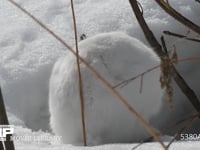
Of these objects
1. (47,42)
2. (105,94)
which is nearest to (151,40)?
(105,94)

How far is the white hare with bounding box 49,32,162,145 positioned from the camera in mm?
1755

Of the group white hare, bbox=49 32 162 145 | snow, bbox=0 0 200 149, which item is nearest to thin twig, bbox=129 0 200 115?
white hare, bbox=49 32 162 145

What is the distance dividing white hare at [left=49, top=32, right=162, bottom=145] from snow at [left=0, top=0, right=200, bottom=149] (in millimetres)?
353

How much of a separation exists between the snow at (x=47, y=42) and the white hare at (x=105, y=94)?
0.35 meters

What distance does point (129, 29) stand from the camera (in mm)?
2652

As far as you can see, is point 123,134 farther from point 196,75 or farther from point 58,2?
point 58,2

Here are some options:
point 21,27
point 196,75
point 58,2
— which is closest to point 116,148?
point 196,75

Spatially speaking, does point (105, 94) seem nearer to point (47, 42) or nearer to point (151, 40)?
point (151, 40)

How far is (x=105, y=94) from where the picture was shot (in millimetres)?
1731

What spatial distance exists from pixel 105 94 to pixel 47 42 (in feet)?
3.37

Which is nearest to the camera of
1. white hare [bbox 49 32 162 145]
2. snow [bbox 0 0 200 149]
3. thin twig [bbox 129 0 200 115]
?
thin twig [bbox 129 0 200 115]

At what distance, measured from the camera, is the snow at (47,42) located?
238 centimetres

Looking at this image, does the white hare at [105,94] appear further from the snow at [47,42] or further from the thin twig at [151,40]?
the thin twig at [151,40]

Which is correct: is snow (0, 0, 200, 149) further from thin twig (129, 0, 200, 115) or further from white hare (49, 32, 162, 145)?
thin twig (129, 0, 200, 115)
